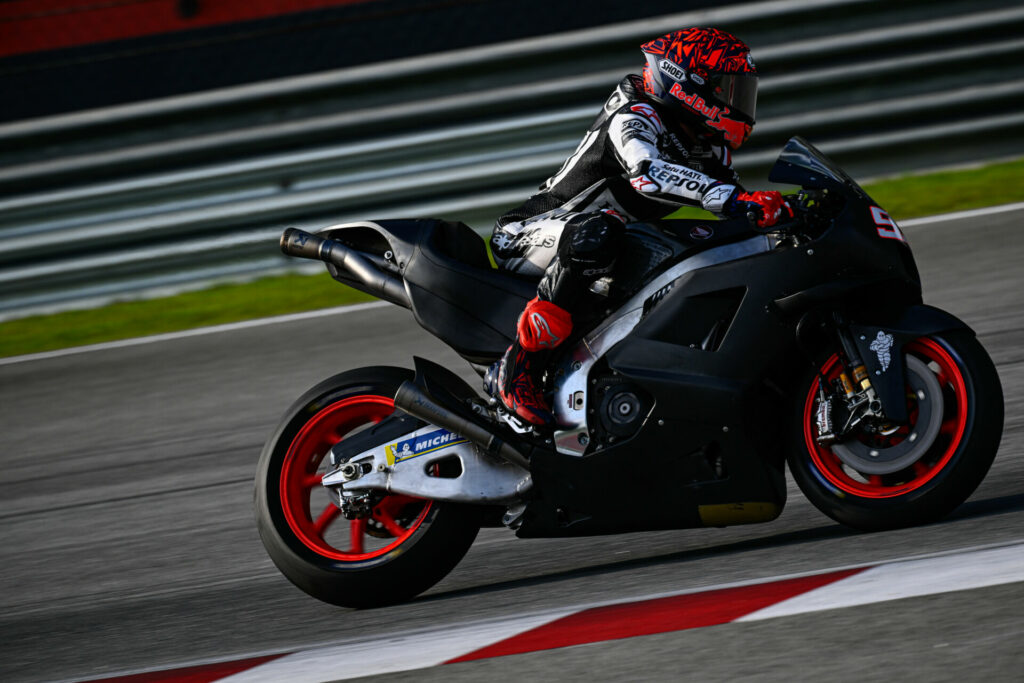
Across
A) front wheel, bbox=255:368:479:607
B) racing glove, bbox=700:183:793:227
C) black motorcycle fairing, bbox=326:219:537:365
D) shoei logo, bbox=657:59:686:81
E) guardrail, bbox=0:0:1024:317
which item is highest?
guardrail, bbox=0:0:1024:317

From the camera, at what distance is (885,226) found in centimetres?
427

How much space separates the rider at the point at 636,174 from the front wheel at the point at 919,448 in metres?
0.61

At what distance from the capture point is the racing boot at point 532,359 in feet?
14.3

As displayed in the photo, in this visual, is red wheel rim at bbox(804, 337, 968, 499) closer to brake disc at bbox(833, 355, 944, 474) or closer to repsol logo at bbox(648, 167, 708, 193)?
brake disc at bbox(833, 355, 944, 474)

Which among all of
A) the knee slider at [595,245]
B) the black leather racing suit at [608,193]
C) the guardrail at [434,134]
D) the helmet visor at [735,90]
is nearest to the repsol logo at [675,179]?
the black leather racing suit at [608,193]

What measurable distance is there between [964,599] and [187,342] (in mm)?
6542

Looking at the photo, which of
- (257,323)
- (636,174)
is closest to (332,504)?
(636,174)

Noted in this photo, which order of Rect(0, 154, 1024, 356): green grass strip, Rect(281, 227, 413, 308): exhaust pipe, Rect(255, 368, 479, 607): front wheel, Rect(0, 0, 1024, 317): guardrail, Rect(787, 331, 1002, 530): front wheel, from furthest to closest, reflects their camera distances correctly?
Rect(0, 0, 1024, 317): guardrail, Rect(0, 154, 1024, 356): green grass strip, Rect(281, 227, 413, 308): exhaust pipe, Rect(255, 368, 479, 607): front wheel, Rect(787, 331, 1002, 530): front wheel

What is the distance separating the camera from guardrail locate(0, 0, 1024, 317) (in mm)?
10023

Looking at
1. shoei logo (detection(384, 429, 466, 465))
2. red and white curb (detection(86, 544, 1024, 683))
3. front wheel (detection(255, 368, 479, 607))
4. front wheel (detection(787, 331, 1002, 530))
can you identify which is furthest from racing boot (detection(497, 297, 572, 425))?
front wheel (detection(787, 331, 1002, 530))

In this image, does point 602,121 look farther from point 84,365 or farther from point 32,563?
point 84,365

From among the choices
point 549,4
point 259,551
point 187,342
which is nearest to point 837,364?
point 259,551

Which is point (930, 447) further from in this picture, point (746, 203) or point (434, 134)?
point (434, 134)

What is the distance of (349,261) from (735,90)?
54.2 inches
